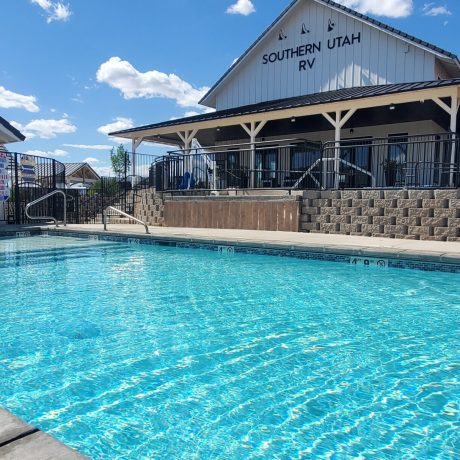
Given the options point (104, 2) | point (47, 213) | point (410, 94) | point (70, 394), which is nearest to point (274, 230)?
point (410, 94)

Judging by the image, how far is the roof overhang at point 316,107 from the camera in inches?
429

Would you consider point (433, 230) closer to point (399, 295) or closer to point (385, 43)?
point (399, 295)

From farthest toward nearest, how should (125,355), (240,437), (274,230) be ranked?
(274,230)
(125,355)
(240,437)

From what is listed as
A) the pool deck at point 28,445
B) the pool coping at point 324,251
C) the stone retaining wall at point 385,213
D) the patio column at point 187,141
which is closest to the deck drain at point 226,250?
the pool coping at point 324,251

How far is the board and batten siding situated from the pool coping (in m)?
10.2

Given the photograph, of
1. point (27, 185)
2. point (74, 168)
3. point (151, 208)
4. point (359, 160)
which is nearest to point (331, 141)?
point (359, 160)

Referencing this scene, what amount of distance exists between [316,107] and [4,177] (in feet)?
34.4

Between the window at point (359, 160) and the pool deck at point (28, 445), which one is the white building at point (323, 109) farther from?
the pool deck at point (28, 445)

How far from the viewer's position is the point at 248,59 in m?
18.8

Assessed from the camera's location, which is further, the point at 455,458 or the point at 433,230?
the point at 433,230

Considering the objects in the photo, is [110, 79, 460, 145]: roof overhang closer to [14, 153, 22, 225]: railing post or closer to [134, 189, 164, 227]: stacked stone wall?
[134, 189, 164, 227]: stacked stone wall

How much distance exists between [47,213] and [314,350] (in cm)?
1529

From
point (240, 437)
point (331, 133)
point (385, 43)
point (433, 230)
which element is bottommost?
point (240, 437)

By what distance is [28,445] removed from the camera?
5.29 ft
